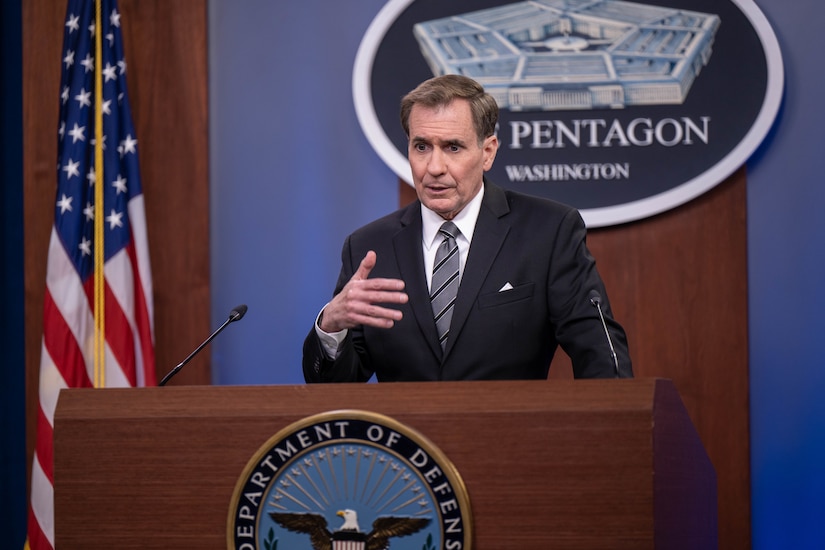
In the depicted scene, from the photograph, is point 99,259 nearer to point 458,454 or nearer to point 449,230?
point 449,230

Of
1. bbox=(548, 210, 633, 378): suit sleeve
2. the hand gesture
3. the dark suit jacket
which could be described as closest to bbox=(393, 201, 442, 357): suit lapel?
the dark suit jacket

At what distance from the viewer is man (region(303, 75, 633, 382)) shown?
227 centimetres

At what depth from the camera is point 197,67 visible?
362 cm

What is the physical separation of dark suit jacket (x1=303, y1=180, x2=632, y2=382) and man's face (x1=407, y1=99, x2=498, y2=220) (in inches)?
3.8

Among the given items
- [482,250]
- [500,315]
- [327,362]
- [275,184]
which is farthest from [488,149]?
[275,184]

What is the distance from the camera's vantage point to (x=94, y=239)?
344 centimetres

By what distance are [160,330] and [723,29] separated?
2295 mm

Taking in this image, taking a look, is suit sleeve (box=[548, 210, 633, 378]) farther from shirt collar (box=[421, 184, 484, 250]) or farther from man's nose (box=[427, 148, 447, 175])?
man's nose (box=[427, 148, 447, 175])

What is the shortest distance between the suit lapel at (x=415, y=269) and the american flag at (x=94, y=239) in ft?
4.38

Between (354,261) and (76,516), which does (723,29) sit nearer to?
(354,261)

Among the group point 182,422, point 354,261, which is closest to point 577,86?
point 354,261

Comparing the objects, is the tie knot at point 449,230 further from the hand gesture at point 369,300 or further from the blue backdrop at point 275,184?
the blue backdrop at point 275,184

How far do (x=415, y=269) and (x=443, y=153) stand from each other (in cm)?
30

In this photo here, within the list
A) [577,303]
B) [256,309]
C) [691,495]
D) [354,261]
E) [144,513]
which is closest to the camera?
[144,513]
